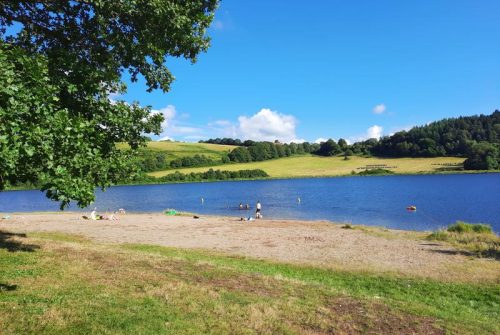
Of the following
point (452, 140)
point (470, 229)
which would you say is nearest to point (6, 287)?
point (470, 229)

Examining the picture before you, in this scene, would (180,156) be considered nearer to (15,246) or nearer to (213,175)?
(213,175)

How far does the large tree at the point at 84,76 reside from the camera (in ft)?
25.1

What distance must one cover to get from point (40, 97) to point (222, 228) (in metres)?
30.2

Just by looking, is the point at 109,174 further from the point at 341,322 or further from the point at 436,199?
the point at 436,199

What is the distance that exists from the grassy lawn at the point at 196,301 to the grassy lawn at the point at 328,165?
481 ft

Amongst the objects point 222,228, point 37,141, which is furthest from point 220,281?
point 222,228

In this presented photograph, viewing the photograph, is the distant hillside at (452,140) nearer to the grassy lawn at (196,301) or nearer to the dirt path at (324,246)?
the dirt path at (324,246)

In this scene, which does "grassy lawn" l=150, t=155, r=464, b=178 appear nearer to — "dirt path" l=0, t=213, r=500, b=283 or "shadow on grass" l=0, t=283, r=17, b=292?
"dirt path" l=0, t=213, r=500, b=283

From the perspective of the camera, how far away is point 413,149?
6816 inches

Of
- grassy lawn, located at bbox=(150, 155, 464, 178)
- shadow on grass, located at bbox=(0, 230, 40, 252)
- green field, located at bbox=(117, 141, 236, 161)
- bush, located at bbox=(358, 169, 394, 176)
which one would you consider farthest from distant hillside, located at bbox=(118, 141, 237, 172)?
shadow on grass, located at bbox=(0, 230, 40, 252)

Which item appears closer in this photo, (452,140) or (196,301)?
(196,301)

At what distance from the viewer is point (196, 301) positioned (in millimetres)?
10406

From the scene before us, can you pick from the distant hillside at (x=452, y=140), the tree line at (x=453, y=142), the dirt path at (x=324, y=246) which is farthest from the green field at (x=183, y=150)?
the dirt path at (x=324, y=246)

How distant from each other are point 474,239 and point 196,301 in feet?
84.5
